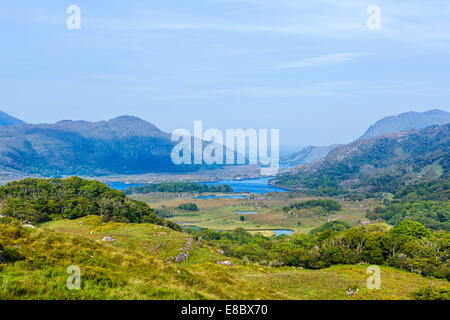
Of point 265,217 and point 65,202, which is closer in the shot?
point 65,202

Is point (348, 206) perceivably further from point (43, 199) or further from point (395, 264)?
point (43, 199)

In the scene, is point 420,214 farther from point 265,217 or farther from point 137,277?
point 137,277

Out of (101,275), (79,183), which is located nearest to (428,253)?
(101,275)

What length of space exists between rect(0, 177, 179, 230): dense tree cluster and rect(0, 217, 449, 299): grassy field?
2278 cm

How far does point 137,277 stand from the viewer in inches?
687

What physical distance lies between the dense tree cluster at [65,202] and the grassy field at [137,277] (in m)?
22.8

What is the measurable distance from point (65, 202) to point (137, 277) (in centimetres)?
4851

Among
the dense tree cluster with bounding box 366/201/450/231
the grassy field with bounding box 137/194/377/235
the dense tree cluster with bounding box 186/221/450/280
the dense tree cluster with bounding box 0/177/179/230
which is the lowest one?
the grassy field with bounding box 137/194/377/235

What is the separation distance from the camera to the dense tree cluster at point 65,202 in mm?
53700

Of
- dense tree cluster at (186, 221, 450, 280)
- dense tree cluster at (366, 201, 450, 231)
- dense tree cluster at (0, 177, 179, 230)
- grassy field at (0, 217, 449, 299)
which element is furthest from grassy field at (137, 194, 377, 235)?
grassy field at (0, 217, 449, 299)

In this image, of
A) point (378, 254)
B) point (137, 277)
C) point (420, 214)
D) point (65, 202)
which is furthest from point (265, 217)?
point (137, 277)

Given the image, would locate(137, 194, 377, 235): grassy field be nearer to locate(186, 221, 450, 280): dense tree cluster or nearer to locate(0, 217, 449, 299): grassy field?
locate(186, 221, 450, 280): dense tree cluster

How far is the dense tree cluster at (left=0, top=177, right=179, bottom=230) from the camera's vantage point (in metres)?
53.7

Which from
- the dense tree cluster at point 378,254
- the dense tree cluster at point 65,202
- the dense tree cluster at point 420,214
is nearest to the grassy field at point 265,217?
the dense tree cluster at point 420,214
